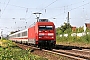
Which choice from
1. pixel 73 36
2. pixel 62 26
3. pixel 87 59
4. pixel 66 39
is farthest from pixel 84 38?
pixel 62 26

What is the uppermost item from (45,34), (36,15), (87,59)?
(36,15)

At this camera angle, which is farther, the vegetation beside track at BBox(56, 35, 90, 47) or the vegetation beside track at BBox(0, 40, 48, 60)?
the vegetation beside track at BBox(56, 35, 90, 47)

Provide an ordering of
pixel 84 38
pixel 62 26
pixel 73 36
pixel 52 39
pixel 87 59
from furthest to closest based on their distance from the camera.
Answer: pixel 62 26 < pixel 73 36 < pixel 84 38 < pixel 52 39 < pixel 87 59

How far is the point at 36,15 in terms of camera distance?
4653cm

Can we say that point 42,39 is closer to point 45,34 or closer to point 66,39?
point 45,34

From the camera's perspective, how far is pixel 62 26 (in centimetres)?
9381

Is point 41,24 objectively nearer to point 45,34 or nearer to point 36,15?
point 45,34

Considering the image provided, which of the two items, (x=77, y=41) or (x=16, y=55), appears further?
(x=77, y=41)

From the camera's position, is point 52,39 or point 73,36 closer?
point 52,39

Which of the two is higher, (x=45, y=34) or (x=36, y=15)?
(x=36, y=15)

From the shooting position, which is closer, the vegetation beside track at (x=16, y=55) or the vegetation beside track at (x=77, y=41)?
the vegetation beside track at (x=16, y=55)

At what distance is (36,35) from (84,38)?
20084 mm

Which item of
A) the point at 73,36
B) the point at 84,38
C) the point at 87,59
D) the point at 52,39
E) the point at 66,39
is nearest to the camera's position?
the point at 87,59

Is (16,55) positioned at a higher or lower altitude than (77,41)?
lower
